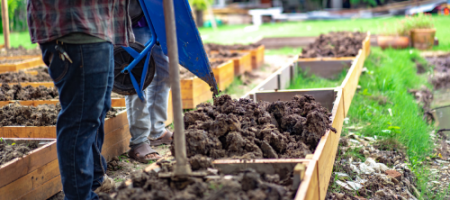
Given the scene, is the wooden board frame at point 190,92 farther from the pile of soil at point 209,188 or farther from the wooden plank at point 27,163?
the pile of soil at point 209,188

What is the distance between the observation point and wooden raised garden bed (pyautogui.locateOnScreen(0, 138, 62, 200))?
90.8 inches

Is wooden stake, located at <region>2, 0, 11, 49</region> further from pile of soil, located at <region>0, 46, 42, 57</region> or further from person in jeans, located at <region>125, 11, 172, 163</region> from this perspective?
person in jeans, located at <region>125, 11, 172, 163</region>

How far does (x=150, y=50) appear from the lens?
3.01m


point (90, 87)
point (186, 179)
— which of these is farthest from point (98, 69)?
point (186, 179)

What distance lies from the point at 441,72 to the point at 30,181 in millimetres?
6821

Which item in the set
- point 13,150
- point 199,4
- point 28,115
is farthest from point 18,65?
point 199,4

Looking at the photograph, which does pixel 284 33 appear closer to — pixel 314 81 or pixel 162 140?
pixel 314 81

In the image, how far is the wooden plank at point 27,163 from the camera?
229 centimetres

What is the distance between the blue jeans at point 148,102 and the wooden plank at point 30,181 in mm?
715

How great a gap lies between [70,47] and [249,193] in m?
1.02

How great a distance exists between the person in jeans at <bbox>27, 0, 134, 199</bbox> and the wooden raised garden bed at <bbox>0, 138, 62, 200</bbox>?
0.45m

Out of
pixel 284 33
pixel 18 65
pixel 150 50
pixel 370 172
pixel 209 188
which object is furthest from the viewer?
pixel 284 33

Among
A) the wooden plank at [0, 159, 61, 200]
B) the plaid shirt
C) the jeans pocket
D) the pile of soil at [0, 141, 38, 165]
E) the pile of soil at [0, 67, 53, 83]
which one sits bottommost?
the wooden plank at [0, 159, 61, 200]

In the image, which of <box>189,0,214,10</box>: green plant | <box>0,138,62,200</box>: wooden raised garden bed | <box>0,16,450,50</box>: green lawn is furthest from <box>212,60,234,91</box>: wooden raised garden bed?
<box>189,0,214,10</box>: green plant
